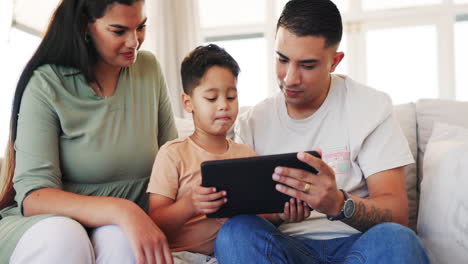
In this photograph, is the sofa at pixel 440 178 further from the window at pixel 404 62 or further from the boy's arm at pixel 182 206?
the window at pixel 404 62

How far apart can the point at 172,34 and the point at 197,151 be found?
2.91m

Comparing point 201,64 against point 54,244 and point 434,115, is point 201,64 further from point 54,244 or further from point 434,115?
point 434,115

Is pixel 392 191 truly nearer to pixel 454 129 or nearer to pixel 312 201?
pixel 312 201

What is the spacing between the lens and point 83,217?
1.20m

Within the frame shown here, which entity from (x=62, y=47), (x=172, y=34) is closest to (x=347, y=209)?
(x=62, y=47)

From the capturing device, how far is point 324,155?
149 centimetres

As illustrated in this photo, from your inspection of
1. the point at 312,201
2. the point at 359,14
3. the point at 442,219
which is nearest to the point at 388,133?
the point at 442,219

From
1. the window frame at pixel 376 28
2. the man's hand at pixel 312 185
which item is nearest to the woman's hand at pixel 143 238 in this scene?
the man's hand at pixel 312 185

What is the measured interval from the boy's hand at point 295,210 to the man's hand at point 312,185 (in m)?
0.03

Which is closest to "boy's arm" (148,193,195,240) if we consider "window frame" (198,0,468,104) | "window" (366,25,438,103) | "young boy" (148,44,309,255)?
"young boy" (148,44,309,255)

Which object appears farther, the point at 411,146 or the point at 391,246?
the point at 411,146

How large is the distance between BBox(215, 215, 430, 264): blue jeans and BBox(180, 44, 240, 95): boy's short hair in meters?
0.48

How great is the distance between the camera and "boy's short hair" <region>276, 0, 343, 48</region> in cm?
151

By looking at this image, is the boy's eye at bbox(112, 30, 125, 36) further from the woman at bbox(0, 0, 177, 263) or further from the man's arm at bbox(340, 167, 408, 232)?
the man's arm at bbox(340, 167, 408, 232)
